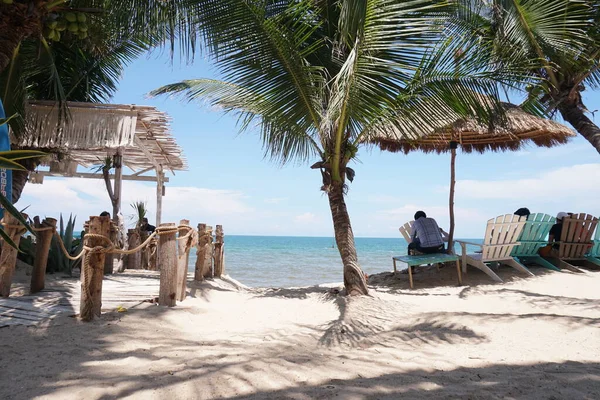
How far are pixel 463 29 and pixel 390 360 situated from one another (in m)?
5.48

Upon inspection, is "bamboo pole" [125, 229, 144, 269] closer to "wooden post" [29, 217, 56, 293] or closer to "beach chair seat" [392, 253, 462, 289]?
"wooden post" [29, 217, 56, 293]

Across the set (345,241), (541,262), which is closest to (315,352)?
(345,241)

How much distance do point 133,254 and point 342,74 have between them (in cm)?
541

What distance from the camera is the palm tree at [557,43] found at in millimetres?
5715

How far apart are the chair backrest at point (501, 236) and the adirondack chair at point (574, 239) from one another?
45.1 inches

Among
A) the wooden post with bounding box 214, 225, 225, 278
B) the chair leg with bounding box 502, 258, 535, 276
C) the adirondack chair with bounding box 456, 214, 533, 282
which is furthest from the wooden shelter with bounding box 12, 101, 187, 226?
the chair leg with bounding box 502, 258, 535, 276

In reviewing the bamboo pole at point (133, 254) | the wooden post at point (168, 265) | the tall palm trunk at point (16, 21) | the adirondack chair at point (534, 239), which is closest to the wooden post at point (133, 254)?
the bamboo pole at point (133, 254)

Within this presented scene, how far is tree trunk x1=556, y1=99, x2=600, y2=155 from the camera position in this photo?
18.9 feet

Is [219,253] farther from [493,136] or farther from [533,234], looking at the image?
[493,136]

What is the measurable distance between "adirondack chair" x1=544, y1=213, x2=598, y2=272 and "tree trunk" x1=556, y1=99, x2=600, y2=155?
2428 millimetres

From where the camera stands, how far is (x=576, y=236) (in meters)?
7.97

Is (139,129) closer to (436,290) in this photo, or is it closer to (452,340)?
(436,290)

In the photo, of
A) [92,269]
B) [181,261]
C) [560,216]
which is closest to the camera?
[92,269]

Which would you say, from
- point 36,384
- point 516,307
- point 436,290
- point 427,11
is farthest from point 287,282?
point 36,384
